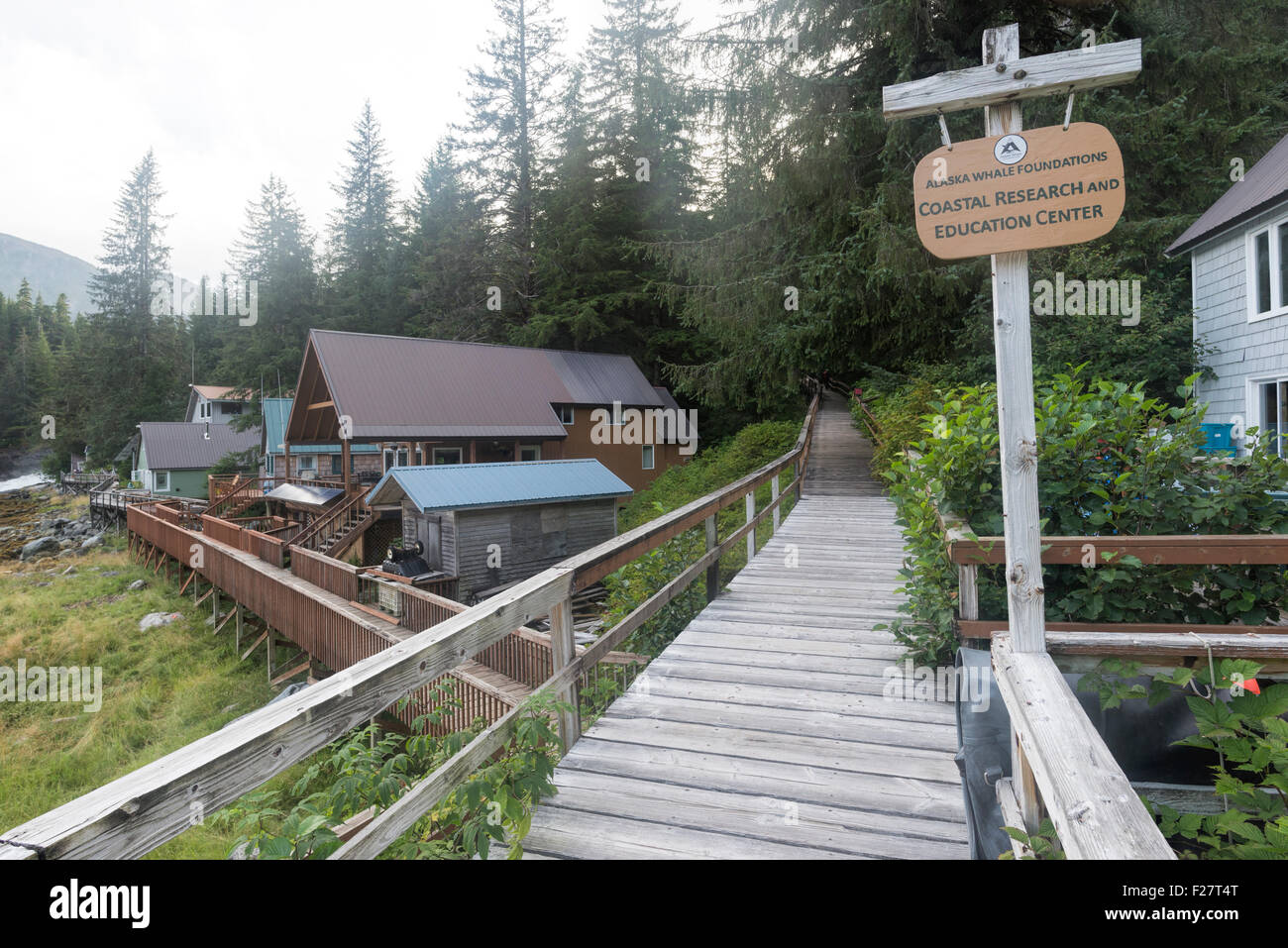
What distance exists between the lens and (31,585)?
26172 millimetres

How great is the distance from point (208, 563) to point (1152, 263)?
25623 millimetres

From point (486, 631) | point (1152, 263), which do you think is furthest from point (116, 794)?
point (1152, 263)

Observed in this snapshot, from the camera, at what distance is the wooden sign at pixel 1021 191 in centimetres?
223

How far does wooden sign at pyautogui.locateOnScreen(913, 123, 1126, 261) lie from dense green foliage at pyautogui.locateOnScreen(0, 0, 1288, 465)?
8683 millimetres

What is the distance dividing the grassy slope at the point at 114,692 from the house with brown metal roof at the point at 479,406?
6518mm

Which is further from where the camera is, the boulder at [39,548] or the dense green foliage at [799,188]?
the boulder at [39,548]

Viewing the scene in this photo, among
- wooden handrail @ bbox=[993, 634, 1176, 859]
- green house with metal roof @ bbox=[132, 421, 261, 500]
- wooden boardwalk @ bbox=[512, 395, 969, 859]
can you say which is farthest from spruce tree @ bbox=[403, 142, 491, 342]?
wooden handrail @ bbox=[993, 634, 1176, 859]

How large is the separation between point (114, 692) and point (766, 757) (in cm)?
1763

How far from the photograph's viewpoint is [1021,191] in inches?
90.4

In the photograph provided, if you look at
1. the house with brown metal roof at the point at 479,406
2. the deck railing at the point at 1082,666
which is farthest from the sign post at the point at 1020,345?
the house with brown metal roof at the point at 479,406

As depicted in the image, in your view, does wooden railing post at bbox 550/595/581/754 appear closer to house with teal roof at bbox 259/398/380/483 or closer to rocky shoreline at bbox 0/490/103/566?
house with teal roof at bbox 259/398/380/483

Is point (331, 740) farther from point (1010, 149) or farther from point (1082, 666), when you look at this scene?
point (1010, 149)

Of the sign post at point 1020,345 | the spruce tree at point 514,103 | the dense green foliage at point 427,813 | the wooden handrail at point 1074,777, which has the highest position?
the spruce tree at point 514,103

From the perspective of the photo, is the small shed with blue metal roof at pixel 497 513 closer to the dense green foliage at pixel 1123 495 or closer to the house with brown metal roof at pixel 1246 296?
the dense green foliage at pixel 1123 495
